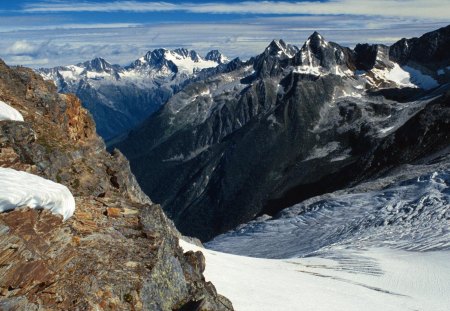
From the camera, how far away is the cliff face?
18812 millimetres

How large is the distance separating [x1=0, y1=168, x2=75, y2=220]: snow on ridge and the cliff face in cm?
35

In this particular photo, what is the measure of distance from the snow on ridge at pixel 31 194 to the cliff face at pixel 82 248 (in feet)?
1.14

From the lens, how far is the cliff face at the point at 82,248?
61.7ft

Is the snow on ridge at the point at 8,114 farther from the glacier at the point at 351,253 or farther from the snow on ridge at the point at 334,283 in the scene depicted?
the glacier at the point at 351,253

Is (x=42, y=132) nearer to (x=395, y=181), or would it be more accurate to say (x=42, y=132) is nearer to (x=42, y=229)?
(x=42, y=229)

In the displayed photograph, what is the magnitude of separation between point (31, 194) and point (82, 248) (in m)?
3.79

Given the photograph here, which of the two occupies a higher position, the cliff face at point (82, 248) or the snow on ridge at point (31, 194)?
the snow on ridge at point (31, 194)

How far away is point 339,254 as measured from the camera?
68.2 meters

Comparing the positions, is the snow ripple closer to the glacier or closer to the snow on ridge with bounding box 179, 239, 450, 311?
the glacier

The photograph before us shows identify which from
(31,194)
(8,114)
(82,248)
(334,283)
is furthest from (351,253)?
(31,194)

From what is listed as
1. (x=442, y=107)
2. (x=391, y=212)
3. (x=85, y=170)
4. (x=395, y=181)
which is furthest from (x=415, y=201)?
(x=442, y=107)

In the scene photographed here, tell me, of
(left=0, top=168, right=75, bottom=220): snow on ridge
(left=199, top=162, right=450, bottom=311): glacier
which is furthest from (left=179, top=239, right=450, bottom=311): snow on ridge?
(left=0, top=168, right=75, bottom=220): snow on ridge

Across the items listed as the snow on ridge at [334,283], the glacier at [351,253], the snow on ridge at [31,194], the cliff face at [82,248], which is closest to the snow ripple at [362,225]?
A: the glacier at [351,253]

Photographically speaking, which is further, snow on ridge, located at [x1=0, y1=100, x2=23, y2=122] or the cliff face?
snow on ridge, located at [x1=0, y1=100, x2=23, y2=122]
